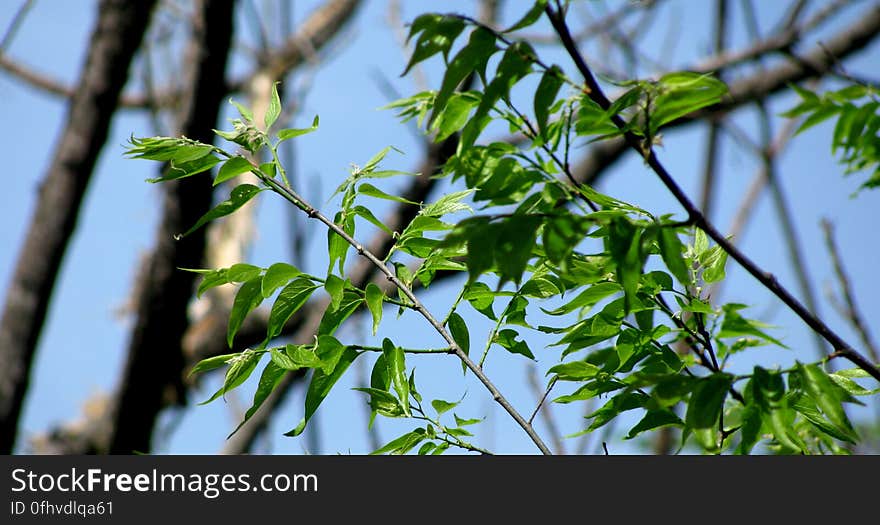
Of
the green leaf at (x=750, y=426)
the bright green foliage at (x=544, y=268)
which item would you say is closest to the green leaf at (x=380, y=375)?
the bright green foliage at (x=544, y=268)

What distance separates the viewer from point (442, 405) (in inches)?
31.8

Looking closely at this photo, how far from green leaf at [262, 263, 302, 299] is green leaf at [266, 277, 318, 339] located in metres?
0.01

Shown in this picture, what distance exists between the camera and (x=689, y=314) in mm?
849

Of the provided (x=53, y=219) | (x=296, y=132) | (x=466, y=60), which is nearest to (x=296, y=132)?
(x=296, y=132)

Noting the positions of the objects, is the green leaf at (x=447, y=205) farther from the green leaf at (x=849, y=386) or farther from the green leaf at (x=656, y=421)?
the green leaf at (x=849, y=386)

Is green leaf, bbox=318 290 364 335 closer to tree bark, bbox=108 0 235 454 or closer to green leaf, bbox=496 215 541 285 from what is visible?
green leaf, bbox=496 215 541 285

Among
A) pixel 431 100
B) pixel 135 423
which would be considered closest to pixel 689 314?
pixel 431 100

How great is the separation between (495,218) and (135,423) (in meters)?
2.12

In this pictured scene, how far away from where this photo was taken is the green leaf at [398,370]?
77 centimetres

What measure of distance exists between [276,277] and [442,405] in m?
0.19

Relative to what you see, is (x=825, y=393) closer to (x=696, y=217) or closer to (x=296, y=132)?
(x=696, y=217)

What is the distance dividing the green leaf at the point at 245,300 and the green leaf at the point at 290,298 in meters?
0.02

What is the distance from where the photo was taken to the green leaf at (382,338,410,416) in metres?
0.77
